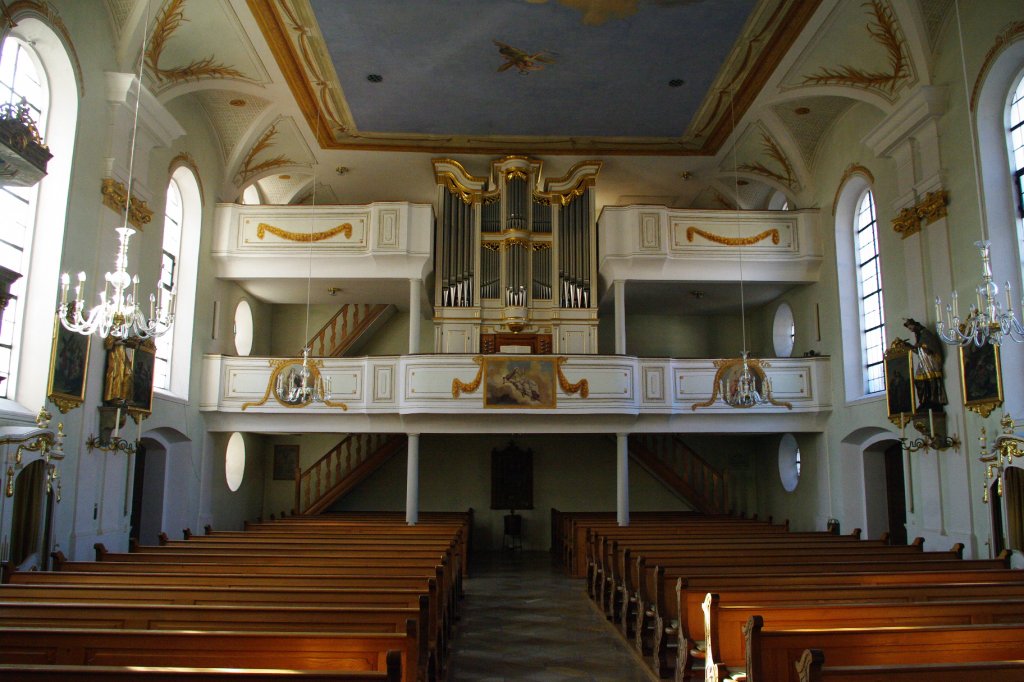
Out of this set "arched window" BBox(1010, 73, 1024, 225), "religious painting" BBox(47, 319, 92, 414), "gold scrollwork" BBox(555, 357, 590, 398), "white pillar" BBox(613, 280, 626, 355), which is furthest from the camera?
"white pillar" BBox(613, 280, 626, 355)

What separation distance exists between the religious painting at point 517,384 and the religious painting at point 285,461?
7.48m

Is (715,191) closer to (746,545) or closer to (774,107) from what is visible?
(774,107)

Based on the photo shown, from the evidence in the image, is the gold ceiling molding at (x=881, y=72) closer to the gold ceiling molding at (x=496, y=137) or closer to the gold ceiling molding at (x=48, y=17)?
the gold ceiling molding at (x=496, y=137)

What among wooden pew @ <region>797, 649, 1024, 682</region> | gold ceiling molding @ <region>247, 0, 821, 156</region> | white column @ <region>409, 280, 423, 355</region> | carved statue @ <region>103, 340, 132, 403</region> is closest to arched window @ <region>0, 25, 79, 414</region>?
carved statue @ <region>103, 340, 132, 403</region>

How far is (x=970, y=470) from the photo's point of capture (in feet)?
36.7

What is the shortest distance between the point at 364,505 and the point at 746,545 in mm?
11886

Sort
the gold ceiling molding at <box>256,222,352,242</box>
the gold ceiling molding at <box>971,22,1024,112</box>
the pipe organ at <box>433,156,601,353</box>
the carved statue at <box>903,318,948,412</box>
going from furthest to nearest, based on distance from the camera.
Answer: the pipe organ at <box>433,156,601,353</box>, the gold ceiling molding at <box>256,222,352,242</box>, the carved statue at <box>903,318,948,412</box>, the gold ceiling molding at <box>971,22,1024,112</box>

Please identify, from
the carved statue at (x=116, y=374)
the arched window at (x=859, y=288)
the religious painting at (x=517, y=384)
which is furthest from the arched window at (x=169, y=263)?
the arched window at (x=859, y=288)

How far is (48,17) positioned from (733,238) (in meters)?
12.6

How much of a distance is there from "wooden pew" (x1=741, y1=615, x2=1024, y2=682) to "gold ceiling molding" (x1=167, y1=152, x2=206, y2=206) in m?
12.6

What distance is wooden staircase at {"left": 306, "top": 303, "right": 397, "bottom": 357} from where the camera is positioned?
1966 cm

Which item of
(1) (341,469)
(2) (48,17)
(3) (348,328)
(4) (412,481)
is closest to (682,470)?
(4) (412,481)

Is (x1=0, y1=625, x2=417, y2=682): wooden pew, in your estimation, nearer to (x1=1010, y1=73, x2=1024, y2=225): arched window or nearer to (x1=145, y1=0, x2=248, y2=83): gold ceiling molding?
(x1=145, y1=0, x2=248, y2=83): gold ceiling molding

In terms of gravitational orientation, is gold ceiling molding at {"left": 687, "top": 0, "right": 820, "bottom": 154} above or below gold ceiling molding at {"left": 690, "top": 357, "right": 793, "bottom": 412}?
above
